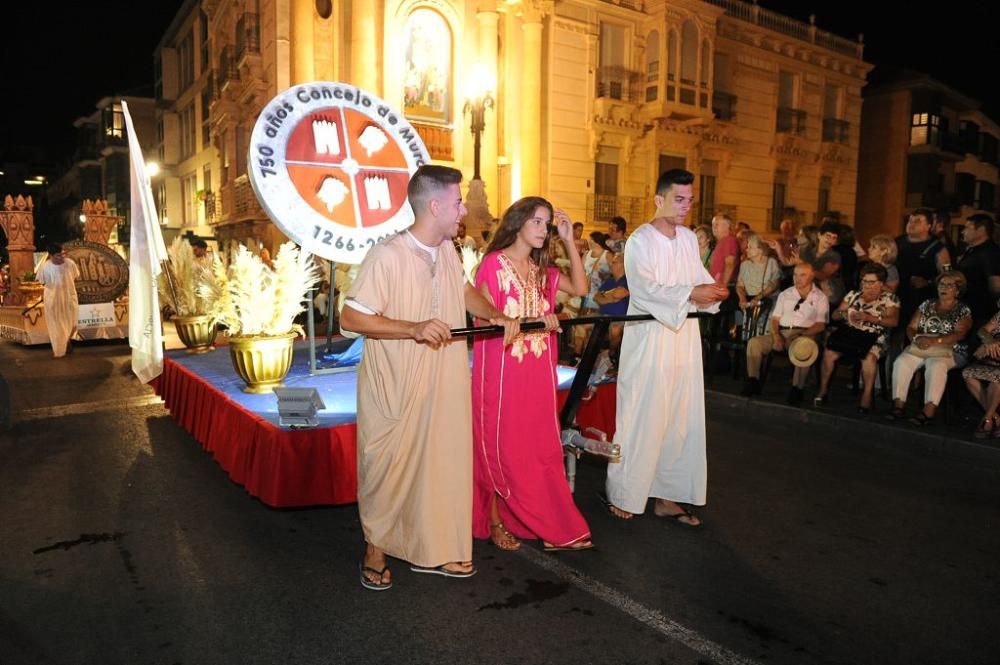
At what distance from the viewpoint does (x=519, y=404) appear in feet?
13.1

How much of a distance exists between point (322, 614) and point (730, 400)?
6058 millimetres

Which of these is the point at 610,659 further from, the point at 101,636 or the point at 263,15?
the point at 263,15

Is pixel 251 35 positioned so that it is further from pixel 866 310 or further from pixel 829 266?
pixel 866 310

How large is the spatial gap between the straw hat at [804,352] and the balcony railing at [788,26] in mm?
20620

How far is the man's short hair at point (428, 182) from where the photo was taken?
3.45m

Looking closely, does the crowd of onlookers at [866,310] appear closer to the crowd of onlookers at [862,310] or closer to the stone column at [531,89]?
the crowd of onlookers at [862,310]

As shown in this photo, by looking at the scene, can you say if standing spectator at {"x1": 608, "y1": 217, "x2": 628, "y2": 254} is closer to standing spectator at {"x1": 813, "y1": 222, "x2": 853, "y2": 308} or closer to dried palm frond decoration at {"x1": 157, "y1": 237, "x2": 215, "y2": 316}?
standing spectator at {"x1": 813, "y1": 222, "x2": 853, "y2": 308}

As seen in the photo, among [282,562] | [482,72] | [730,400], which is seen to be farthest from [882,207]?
[282,562]

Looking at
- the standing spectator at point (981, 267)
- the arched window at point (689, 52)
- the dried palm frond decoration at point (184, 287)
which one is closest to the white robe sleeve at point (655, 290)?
the standing spectator at point (981, 267)

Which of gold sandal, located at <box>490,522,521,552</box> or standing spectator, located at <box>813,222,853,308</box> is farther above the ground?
standing spectator, located at <box>813,222,853,308</box>

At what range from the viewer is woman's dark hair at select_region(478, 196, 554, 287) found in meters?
4.03

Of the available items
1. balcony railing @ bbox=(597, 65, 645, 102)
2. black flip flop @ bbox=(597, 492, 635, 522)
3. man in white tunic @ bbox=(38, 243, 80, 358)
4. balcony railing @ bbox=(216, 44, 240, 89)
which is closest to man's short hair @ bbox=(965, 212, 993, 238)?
black flip flop @ bbox=(597, 492, 635, 522)

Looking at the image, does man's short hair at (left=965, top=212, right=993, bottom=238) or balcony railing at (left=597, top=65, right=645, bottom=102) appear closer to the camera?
man's short hair at (left=965, top=212, right=993, bottom=238)

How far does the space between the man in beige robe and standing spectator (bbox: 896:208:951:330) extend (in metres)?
6.53
